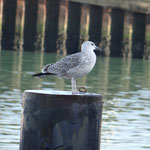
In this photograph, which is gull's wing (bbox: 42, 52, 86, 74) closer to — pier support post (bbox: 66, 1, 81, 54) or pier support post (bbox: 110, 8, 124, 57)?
pier support post (bbox: 66, 1, 81, 54)

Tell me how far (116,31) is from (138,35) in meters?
0.77

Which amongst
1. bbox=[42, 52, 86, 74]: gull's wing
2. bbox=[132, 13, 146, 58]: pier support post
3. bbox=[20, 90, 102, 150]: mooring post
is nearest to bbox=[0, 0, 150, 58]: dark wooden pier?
bbox=[132, 13, 146, 58]: pier support post

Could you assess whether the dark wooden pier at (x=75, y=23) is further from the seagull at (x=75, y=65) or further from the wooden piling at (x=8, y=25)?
the seagull at (x=75, y=65)

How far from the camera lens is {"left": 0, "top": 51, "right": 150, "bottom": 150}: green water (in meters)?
10.3

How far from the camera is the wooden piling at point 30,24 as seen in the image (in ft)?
81.1

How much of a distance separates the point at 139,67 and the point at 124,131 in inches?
475

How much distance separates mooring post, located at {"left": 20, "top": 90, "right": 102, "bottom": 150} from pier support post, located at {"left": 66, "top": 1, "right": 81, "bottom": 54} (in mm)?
17793

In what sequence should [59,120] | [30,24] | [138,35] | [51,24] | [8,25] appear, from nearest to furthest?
[59,120] < [8,25] < [30,24] < [51,24] < [138,35]

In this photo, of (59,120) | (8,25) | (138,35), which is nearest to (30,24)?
(8,25)

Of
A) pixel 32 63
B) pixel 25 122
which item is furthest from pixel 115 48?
pixel 25 122

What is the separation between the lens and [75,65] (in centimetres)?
909

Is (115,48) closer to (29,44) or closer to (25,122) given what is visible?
(29,44)

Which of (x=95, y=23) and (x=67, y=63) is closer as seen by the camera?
(x=67, y=63)

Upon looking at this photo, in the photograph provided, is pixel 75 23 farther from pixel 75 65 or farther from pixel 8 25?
pixel 75 65
